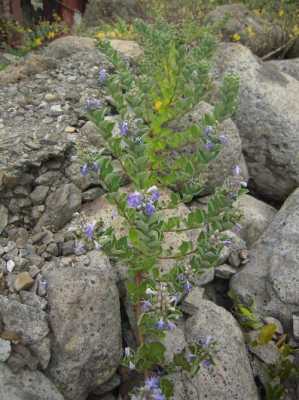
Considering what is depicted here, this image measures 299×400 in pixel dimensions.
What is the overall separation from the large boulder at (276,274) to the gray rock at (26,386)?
4.84 ft

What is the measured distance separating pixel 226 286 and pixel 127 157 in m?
1.52

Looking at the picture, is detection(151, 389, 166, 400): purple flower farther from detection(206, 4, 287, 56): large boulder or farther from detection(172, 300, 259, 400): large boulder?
detection(206, 4, 287, 56): large boulder

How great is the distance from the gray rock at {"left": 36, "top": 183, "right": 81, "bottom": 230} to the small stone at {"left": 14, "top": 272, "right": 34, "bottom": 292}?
49 cm

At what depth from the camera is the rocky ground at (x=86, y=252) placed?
2.56m

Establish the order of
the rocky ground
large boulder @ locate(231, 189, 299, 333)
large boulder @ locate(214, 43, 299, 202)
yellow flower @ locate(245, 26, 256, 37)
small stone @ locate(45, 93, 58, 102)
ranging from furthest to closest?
yellow flower @ locate(245, 26, 256, 37), large boulder @ locate(214, 43, 299, 202), small stone @ locate(45, 93, 58, 102), large boulder @ locate(231, 189, 299, 333), the rocky ground

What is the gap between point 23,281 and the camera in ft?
8.65

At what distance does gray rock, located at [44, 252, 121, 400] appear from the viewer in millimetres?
2557

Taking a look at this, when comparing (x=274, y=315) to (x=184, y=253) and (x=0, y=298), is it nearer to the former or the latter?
(x=184, y=253)

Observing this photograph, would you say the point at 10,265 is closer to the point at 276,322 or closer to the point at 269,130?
the point at 276,322

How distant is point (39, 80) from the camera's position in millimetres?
4164

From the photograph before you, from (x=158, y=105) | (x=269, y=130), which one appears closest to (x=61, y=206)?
(x=158, y=105)

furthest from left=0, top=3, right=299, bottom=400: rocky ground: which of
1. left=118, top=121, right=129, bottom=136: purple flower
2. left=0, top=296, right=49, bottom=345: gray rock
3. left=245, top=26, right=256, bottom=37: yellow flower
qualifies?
left=245, top=26, right=256, bottom=37: yellow flower

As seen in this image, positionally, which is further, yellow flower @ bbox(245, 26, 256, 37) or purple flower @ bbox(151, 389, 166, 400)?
yellow flower @ bbox(245, 26, 256, 37)

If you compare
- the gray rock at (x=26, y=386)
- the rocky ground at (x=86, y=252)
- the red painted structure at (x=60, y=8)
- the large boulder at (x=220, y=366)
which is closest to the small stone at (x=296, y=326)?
the rocky ground at (x=86, y=252)
